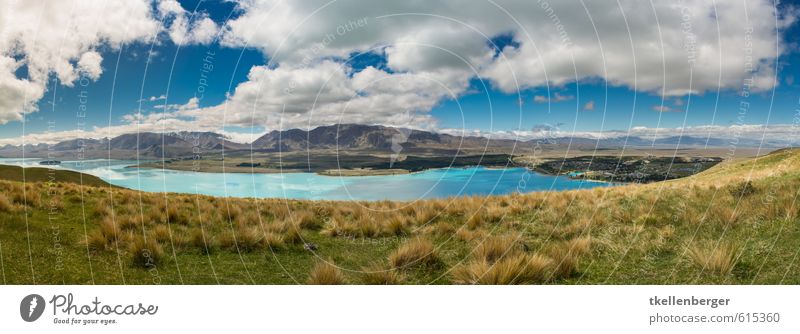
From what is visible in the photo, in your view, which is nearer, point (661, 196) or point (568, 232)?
point (568, 232)

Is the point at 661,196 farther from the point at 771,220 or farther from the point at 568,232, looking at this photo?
the point at 568,232

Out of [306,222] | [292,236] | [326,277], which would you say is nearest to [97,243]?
[292,236]

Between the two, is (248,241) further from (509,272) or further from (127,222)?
(509,272)

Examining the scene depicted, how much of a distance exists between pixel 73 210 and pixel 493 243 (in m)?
10.8

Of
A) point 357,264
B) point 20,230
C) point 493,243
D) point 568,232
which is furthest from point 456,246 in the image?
point 20,230

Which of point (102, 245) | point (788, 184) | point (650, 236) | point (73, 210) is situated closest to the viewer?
point (102, 245)

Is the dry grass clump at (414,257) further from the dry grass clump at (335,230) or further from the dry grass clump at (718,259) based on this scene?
the dry grass clump at (718,259)

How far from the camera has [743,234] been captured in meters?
6.91

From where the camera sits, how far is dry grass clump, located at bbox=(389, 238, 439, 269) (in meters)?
6.42

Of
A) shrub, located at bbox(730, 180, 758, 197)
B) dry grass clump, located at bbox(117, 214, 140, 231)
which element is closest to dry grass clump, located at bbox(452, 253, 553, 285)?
dry grass clump, located at bbox(117, 214, 140, 231)

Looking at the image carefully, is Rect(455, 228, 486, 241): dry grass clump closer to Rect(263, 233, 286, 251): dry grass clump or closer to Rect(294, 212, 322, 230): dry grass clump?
Rect(263, 233, 286, 251): dry grass clump

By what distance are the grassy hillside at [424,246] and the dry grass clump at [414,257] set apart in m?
0.02

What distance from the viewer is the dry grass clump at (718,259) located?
5.37 m
